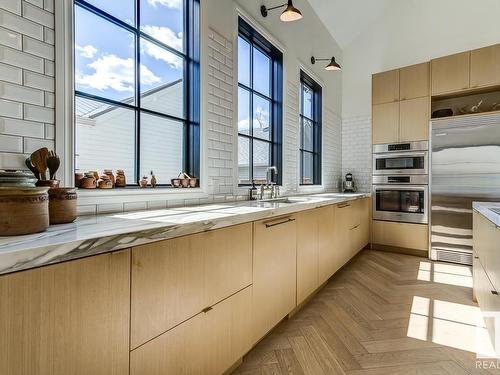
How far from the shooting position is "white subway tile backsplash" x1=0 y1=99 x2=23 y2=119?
110 cm

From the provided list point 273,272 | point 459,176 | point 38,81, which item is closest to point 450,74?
point 459,176

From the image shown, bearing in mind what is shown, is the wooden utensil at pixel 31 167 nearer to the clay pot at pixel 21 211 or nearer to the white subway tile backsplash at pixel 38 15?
the clay pot at pixel 21 211

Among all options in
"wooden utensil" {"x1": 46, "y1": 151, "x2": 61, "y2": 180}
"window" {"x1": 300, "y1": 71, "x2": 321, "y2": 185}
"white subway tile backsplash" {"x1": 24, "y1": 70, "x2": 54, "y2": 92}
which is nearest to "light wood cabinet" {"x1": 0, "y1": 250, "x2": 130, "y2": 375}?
"wooden utensil" {"x1": 46, "y1": 151, "x2": 61, "y2": 180}

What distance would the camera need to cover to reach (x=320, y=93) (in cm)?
435

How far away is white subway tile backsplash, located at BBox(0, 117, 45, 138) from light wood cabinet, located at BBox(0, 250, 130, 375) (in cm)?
72

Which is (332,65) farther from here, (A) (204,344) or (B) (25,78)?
(A) (204,344)

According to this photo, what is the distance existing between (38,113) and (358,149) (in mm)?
4573

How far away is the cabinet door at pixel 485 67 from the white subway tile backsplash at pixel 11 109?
448 cm

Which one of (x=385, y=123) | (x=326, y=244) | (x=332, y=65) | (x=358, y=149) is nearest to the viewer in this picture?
(x=326, y=244)

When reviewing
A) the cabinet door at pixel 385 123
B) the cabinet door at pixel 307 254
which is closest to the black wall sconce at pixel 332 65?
the cabinet door at pixel 385 123

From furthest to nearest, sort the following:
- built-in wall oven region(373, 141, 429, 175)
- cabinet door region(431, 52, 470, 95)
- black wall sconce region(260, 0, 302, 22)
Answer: built-in wall oven region(373, 141, 429, 175) → cabinet door region(431, 52, 470, 95) → black wall sconce region(260, 0, 302, 22)

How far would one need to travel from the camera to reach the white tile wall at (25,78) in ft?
3.62

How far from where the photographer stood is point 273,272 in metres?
1.80

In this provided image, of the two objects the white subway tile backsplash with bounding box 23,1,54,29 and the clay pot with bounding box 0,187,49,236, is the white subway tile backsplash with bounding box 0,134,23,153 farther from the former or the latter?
the white subway tile backsplash with bounding box 23,1,54,29
